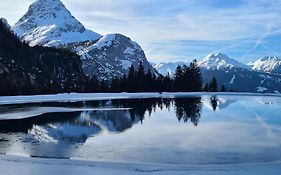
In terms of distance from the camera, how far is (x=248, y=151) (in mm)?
17797

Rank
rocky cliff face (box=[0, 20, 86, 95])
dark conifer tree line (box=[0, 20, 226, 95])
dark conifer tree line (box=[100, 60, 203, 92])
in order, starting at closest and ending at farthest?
dark conifer tree line (box=[0, 20, 226, 95]) < dark conifer tree line (box=[100, 60, 203, 92]) < rocky cliff face (box=[0, 20, 86, 95])

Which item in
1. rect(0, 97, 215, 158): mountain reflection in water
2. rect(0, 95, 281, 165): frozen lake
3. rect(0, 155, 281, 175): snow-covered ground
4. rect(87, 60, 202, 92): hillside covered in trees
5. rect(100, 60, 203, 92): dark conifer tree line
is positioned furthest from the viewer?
rect(100, 60, 203, 92): dark conifer tree line

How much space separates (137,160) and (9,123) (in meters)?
15.2

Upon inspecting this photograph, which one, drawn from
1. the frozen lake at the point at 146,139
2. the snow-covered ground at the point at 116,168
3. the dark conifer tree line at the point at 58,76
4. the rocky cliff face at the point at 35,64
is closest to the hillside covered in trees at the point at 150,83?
the dark conifer tree line at the point at 58,76

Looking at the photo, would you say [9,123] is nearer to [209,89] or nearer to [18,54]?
[209,89]

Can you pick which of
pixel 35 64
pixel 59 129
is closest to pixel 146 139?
pixel 59 129

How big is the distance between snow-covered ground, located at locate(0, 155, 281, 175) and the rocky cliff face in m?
102

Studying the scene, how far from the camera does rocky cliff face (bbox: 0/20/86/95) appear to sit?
143 meters

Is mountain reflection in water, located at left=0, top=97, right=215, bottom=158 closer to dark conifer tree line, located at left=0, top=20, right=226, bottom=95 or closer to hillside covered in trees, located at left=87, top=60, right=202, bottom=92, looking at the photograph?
dark conifer tree line, located at left=0, top=20, right=226, bottom=95

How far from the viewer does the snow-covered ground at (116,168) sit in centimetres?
1352

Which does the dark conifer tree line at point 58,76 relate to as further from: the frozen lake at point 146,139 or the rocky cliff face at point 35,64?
the frozen lake at point 146,139

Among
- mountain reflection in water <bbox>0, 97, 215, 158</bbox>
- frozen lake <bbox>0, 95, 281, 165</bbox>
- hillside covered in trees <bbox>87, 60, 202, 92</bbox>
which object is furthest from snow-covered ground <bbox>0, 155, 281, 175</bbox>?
hillside covered in trees <bbox>87, 60, 202, 92</bbox>

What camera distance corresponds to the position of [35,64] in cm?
17375

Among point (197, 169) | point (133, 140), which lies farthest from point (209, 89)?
point (197, 169)
